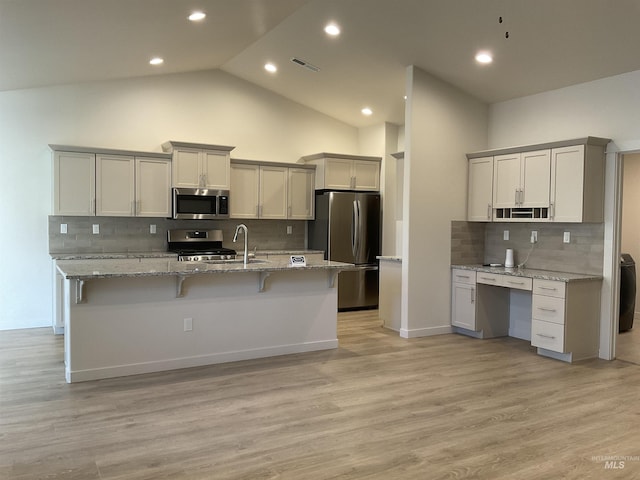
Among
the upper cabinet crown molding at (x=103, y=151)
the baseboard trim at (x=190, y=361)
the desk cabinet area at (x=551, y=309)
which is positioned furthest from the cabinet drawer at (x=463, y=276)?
the upper cabinet crown molding at (x=103, y=151)

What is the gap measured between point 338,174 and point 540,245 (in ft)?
10.4

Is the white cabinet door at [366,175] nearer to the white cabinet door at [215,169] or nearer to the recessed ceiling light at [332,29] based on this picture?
the white cabinet door at [215,169]

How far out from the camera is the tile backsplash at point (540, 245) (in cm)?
538

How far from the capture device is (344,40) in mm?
5762

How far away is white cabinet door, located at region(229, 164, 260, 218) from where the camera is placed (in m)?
7.48

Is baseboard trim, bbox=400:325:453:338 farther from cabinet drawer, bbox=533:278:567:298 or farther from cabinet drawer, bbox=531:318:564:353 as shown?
cabinet drawer, bbox=533:278:567:298

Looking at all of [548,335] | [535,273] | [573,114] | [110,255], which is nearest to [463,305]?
[535,273]

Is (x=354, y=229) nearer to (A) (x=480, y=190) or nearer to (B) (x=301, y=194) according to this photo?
(B) (x=301, y=194)

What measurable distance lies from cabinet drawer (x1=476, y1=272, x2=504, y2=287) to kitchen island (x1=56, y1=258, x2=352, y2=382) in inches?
68.7

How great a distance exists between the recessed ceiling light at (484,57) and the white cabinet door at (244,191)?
3493mm

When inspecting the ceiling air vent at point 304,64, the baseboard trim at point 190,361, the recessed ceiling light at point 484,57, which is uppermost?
→ the ceiling air vent at point 304,64

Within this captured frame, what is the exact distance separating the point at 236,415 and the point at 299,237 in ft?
16.2

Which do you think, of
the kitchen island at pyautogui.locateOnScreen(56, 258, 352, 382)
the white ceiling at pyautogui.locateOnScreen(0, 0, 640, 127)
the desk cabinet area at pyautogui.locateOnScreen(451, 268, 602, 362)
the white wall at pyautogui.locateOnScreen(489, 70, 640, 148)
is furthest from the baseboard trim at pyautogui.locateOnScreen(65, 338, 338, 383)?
the white wall at pyautogui.locateOnScreen(489, 70, 640, 148)

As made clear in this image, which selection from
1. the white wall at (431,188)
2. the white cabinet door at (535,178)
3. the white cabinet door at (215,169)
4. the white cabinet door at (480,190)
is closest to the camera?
the white cabinet door at (535,178)
